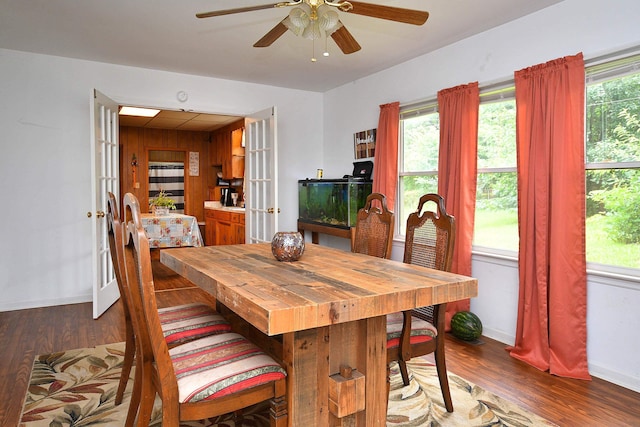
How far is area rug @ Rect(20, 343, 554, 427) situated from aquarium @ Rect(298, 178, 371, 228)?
6.58 feet

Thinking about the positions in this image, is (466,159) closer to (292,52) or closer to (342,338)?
(292,52)

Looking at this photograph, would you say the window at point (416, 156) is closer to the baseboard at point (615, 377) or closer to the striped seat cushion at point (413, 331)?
the baseboard at point (615, 377)

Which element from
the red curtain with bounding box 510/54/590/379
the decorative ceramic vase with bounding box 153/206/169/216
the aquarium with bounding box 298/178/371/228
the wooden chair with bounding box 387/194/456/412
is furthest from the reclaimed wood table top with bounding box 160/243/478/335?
the decorative ceramic vase with bounding box 153/206/169/216

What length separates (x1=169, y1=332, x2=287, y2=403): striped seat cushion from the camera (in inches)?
54.4

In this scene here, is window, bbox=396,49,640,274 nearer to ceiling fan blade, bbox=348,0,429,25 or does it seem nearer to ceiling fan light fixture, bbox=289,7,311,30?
ceiling fan blade, bbox=348,0,429,25

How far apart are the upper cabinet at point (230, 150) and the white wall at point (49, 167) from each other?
253 centimetres

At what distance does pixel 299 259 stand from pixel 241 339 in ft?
1.69

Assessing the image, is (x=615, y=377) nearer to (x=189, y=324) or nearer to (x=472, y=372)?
(x=472, y=372)

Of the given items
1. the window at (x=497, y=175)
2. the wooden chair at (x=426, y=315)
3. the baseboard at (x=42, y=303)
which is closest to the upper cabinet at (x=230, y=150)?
the baseboard at (x=42, y=303)

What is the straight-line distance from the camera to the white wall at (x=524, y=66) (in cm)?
A: 251

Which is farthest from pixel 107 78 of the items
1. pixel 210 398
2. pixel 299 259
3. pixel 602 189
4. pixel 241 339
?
pixel 602 189

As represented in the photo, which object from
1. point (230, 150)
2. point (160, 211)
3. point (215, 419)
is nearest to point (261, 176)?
point (160, 211)

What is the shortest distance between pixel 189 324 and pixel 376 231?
A: 1.19 metres

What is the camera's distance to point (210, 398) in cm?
138
